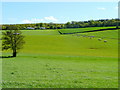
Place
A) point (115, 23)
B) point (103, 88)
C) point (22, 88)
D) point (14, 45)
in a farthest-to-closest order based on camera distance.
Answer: point (115, 23) < point (14, 45) < point (103, 88) < point (22, 88)

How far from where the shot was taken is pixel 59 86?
10523 mm

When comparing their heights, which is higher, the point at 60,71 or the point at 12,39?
the point at 12,39

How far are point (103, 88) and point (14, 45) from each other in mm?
39988

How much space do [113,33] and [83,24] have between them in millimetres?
48876

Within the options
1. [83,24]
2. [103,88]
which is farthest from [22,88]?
[83,24]

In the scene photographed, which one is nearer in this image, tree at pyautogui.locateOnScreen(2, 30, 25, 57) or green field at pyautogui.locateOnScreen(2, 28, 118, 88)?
green field at pyautogui.locateOnScreen(2, 28, 118, 88)

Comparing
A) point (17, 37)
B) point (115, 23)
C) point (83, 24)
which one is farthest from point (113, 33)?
point (17, 37)

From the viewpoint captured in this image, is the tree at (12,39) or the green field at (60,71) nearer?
the green field at (60,71)

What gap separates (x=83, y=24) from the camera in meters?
148

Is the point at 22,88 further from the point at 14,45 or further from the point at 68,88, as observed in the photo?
the point at 14,45

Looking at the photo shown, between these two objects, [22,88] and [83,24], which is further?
[83,24]

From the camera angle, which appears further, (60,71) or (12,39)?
(12,39)

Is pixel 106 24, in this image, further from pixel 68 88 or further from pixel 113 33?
pixel 68 88

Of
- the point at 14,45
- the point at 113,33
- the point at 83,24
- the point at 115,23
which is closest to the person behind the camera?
the point at 14,45
